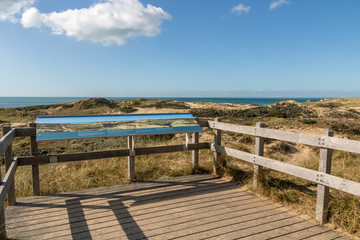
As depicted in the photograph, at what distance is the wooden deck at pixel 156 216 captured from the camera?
3.48 metres

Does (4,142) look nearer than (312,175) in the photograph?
Yes

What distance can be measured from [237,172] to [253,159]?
101 centimetres

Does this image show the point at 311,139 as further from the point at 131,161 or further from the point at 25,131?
the point at 25,131

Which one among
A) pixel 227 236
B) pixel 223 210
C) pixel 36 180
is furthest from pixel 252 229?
pixel 36 180

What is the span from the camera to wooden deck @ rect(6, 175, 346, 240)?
3.48 m

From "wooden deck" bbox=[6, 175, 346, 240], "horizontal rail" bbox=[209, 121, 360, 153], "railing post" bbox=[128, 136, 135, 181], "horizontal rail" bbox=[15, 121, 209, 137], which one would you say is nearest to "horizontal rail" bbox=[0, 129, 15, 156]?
"horizontal rail" bbox=[15, 121, 209, 137]

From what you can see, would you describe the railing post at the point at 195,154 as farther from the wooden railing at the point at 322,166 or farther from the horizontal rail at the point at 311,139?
the wooden railing at the point at 322,166

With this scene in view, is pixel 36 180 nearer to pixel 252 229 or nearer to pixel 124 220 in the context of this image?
pixel 124 220

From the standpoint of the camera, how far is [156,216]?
4.02m

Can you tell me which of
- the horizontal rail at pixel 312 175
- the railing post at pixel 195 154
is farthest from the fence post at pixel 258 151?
the railing post at pixel 195 154

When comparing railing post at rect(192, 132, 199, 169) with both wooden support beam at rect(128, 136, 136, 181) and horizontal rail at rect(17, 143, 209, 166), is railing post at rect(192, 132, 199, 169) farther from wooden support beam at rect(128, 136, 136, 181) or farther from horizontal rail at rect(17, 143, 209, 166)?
wooden support beam at rect(128, 136, 136, 181)

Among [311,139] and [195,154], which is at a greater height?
[311,139]

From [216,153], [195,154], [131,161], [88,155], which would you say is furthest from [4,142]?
[216,153]

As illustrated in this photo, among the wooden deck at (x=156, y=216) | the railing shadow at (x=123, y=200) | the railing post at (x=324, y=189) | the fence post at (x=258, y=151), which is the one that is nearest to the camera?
the wooden deck at (x=156, y=216)
